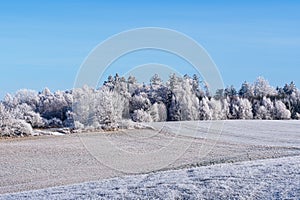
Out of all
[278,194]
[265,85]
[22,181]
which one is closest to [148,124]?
[22,181]

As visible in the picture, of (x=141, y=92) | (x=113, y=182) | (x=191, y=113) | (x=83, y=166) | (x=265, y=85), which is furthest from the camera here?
(x=265, y=85)

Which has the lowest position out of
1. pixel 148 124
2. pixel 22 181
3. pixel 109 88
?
pixel 22 181

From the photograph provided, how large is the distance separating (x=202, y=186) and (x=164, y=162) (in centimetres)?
944

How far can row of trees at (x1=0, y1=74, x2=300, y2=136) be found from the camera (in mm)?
30594

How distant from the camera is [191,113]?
37.2 metres

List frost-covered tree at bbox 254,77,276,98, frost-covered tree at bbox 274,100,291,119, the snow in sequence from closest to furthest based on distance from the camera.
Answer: the snow < frost-covered tree at bbox 274,100,291,119 < frost-covered tree at bbox 254,77,276,98

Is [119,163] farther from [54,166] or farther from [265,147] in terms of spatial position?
[265,147]

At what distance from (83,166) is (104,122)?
1173 centimetres

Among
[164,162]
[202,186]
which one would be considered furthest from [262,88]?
[202,186]

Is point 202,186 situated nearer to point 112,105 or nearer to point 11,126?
point 112,105

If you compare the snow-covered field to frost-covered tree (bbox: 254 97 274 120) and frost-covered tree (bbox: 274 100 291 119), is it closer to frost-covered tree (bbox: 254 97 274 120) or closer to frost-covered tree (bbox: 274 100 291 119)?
frost-covered tree (bbox: 254 97 274 120)

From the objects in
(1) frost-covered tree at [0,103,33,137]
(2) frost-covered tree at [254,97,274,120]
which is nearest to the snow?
(1) frost-covered tree at [0,103,33,137]

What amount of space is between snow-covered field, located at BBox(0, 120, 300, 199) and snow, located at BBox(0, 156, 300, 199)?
0.02 metres

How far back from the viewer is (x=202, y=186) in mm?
12758
